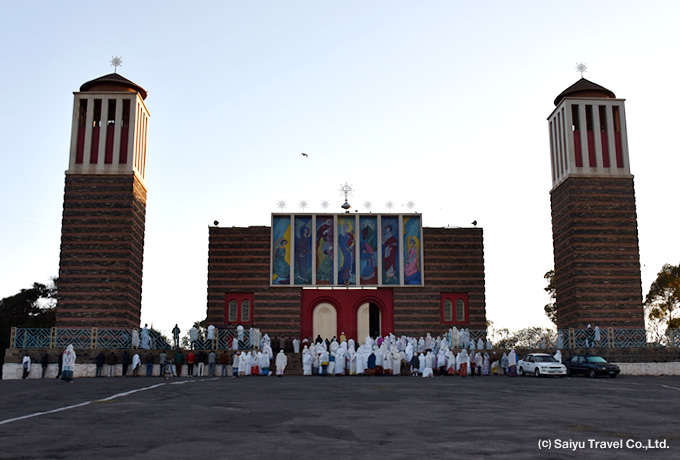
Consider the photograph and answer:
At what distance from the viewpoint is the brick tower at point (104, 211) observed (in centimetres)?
3506

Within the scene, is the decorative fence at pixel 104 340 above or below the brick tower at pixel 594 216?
below

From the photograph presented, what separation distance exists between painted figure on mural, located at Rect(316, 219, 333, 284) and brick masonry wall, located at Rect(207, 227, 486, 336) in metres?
1.71

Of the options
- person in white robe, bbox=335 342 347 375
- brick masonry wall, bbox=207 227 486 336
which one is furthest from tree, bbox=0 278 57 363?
person in white robe, bbox=335 342 347 375

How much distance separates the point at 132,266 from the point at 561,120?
24.1 meters

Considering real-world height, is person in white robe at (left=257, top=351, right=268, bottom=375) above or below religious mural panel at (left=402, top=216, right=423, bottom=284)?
below

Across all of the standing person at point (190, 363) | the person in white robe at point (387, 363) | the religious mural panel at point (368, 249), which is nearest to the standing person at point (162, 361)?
the standing person at point (190, 363)

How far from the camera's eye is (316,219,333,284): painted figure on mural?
42.4m

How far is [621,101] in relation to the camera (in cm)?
3928

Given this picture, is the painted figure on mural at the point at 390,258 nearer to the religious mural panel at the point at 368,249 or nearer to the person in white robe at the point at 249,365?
the religious mural panel at the point at 368,249

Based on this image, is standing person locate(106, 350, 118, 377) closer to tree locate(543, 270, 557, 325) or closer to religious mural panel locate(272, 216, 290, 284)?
religious mural panel locate(272, 216, 290, 284)

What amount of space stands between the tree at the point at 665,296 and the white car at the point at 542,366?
72.4 ft

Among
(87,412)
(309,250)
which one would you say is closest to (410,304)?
(309,250)

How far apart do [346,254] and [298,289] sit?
11.5 feet

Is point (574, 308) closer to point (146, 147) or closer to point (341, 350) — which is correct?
point (341, 350)
